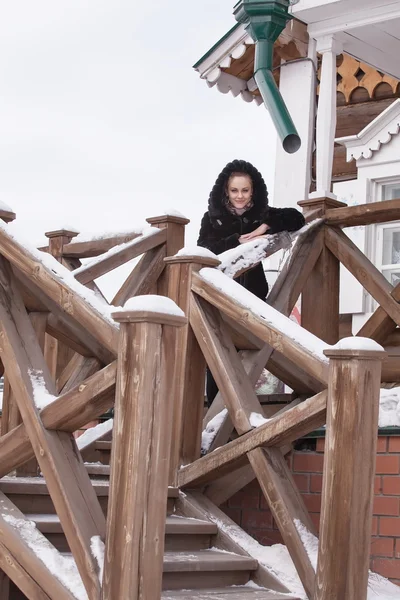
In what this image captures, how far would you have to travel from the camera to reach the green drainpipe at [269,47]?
697 centimetres

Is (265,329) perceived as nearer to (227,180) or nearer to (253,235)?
(253,235)

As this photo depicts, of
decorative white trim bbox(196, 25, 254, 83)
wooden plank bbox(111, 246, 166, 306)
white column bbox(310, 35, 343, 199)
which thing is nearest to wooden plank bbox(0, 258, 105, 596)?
wooden plank bbox(111, 246, 166, 306)

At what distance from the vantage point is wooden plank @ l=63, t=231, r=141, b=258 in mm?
5738

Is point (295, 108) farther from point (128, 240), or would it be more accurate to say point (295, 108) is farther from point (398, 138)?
point (128, 240)

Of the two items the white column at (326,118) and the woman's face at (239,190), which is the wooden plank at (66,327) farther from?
the white column at (326,118)

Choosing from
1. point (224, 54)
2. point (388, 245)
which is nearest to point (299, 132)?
point (224, 54)

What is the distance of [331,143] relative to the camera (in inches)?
A: 275

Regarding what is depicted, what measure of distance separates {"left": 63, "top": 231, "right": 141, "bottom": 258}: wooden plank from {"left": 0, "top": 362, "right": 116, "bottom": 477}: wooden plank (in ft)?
5.78

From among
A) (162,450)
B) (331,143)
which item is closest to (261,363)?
(162,450)

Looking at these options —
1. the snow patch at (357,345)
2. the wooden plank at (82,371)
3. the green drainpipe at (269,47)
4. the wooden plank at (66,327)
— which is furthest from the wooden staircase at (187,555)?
the green drainpipe at (269,47)

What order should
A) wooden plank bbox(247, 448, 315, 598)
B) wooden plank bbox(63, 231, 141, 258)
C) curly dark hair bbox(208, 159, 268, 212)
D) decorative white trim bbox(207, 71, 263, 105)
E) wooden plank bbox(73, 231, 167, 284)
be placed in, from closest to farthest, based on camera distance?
wooden plank bbox(247, 448, 315, 598) < wooden plank bbox(73, 231, 167, 284) < curly dark hair bbox(208, 159, 268, 212) < wooden plank bbox(63, 231, 141, 258) < decorative white trim bbox(207, 71, 263, 105)

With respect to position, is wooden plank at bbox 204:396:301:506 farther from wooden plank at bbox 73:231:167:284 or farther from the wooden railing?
wooden plank at bbox 73:231:167:284

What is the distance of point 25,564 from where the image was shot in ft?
12.7

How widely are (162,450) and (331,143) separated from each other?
3.92 m
